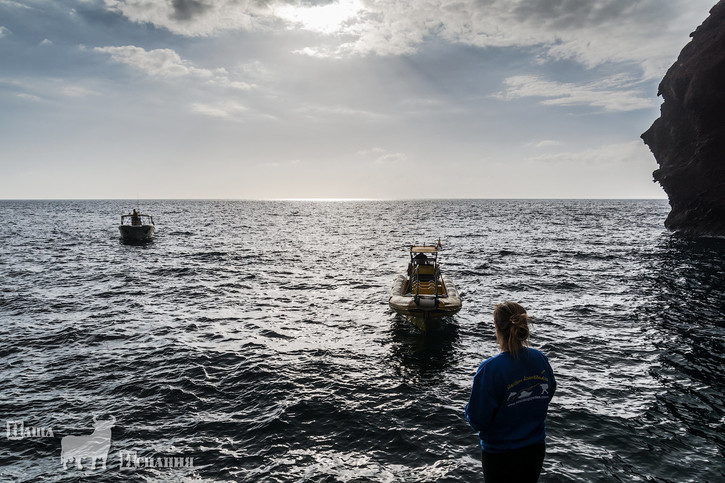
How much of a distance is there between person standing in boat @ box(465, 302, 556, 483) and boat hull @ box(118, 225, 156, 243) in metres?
48.6

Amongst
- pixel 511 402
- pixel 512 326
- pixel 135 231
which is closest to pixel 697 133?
pixel 512 326

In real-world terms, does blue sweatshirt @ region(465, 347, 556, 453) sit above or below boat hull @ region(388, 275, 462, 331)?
above

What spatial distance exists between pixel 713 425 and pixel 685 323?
9424 millimetres

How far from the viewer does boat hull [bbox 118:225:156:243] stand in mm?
43500

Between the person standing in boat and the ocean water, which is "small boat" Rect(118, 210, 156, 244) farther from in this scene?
the person standing in boat

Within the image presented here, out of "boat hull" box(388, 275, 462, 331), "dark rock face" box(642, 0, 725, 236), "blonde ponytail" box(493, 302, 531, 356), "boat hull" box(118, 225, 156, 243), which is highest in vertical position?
"dark rock face" box(642, 0, 725, 236)

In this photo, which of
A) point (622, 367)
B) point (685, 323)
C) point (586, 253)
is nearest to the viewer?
point (622, 367)

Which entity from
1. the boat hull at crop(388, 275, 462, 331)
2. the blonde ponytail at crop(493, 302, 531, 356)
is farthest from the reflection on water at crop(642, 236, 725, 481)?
the blonde ponytail at crop(493, 302, 531, 356)

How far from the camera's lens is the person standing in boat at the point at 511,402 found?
3633mm

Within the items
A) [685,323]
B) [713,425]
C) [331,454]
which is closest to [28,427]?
[331,454]

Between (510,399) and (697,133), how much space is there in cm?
5359

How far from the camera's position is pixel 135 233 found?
43906 mm

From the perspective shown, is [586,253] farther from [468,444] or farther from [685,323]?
[468,444]

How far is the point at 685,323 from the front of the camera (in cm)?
1655
